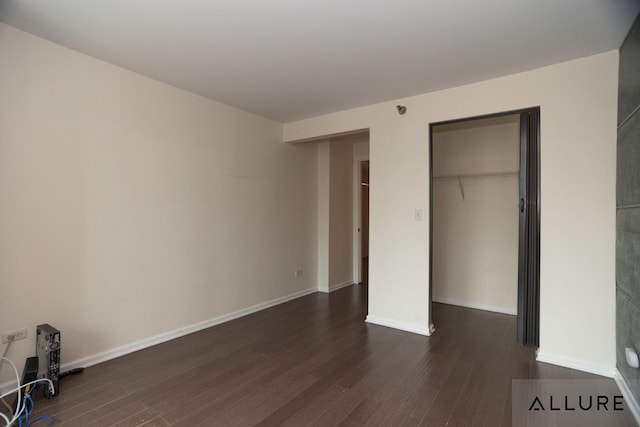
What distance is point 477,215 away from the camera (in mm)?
4246

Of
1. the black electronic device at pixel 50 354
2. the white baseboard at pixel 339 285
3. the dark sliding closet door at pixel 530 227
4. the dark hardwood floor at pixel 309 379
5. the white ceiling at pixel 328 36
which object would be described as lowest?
the dark hardwood floor at pixel 309 379

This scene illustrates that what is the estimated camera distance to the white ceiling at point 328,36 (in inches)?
76.7

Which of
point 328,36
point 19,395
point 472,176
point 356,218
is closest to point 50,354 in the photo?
point 19,395

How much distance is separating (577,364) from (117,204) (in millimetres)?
4073

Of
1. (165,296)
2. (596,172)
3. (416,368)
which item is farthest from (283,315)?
(596,172)

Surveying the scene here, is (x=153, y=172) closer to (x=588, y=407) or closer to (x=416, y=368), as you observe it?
(x=416, y=368)

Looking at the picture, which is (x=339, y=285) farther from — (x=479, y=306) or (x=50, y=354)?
(x=50, y=354)

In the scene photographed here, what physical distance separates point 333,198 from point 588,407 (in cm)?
381

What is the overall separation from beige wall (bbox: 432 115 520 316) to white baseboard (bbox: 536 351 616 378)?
1.37 metres

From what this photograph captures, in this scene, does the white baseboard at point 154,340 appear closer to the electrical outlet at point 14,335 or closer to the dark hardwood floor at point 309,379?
the dark hardwood floor at point 309,379

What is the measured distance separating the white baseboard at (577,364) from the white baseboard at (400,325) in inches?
38.7

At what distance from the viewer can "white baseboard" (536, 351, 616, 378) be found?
2.44m

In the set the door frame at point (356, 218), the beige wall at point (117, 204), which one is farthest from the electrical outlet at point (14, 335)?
the door frame at point (356, 218)

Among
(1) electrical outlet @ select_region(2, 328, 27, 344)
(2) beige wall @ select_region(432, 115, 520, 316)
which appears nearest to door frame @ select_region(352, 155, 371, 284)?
(2) beige wall @ select_region(432, 115, 520, 316)
